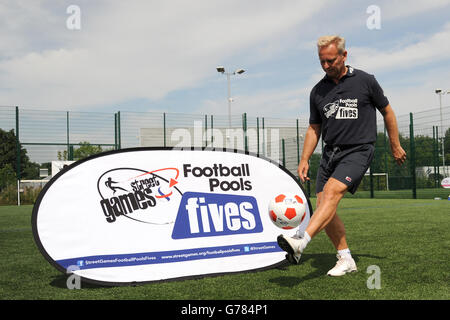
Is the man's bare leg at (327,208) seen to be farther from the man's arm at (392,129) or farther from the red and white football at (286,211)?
the man's arm at (392,129)

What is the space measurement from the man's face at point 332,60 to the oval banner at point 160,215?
134 centimetres

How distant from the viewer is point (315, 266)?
395 centimetres

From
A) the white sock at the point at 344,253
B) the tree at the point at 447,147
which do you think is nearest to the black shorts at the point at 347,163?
the white sock at the point at 344,253

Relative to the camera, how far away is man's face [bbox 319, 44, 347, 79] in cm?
338

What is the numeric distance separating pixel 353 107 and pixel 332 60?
0.48 meters

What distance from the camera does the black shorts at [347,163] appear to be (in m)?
3.44

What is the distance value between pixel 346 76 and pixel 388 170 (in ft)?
71.5

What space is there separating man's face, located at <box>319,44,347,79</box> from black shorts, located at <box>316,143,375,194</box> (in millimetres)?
727

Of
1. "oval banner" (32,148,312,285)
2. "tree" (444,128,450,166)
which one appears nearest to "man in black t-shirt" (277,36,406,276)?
"oval banner" (32,148,312,285)

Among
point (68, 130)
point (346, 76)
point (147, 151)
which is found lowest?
point (147, 151)

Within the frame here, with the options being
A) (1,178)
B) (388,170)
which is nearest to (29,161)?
(1,178)

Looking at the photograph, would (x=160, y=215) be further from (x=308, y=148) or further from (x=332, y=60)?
(x=332, y=60)
